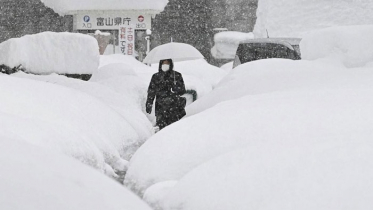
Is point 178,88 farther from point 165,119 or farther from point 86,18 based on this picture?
point 86,18

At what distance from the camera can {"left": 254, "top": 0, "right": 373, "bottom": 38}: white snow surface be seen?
16.8 meters

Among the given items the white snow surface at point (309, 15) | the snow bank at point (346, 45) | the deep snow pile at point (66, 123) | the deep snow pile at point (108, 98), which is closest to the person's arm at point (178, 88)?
the deep snow pile at point (108, 98)

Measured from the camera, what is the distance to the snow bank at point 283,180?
287cm

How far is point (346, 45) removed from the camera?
6.39m

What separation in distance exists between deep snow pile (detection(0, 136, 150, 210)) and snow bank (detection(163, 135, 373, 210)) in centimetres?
135

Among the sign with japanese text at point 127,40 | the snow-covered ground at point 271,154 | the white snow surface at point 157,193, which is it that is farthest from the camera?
the sign with japanese text at point 127,40

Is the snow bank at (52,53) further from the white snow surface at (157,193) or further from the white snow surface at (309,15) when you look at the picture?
the white snow surface at (309,15)

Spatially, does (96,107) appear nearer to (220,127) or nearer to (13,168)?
(220,127)

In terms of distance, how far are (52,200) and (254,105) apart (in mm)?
3166

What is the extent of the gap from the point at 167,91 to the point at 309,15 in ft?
31.1

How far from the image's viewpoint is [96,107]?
6305 mm

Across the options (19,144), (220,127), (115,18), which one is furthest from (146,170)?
(115,18)

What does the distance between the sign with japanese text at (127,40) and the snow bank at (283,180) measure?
1716 centimetres

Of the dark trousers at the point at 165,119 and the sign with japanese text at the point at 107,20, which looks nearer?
the dark trousers at the point at 165,119
